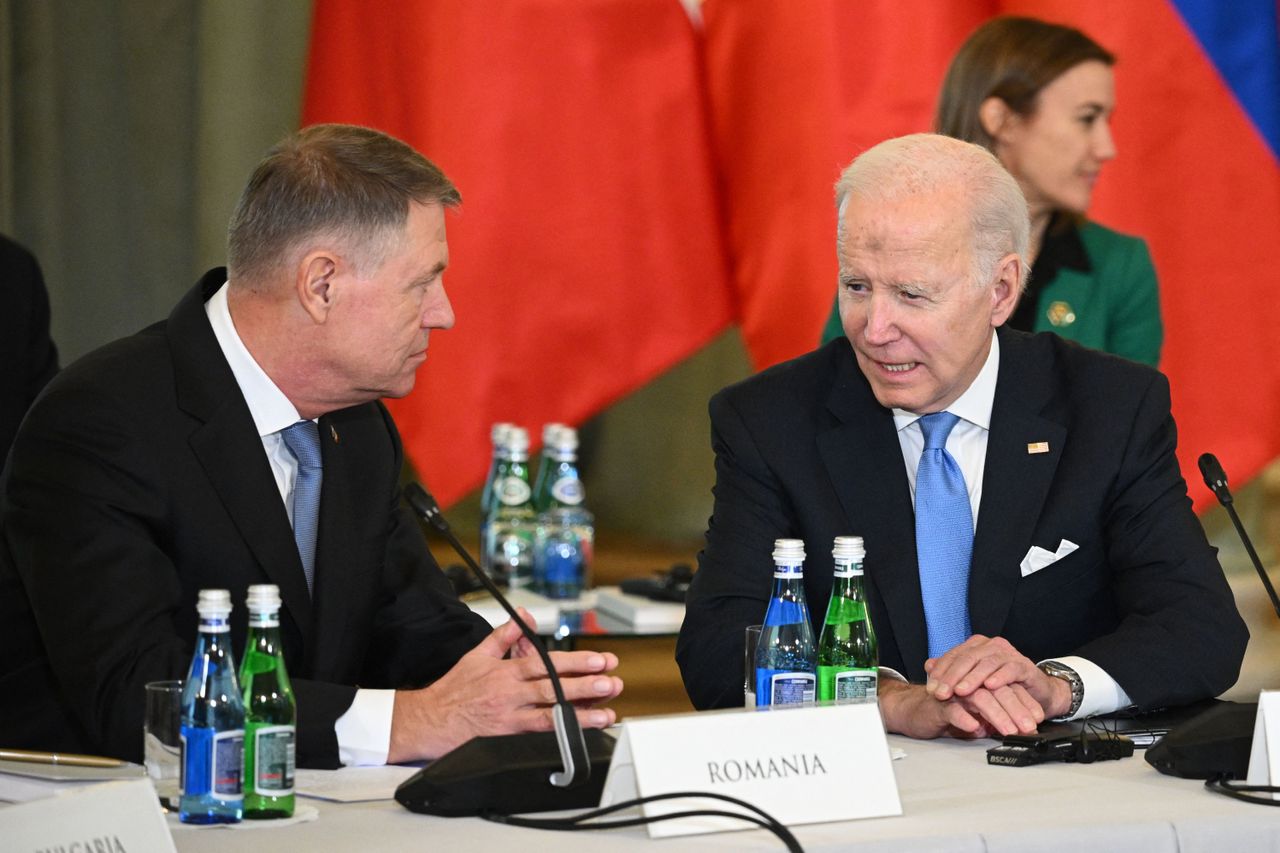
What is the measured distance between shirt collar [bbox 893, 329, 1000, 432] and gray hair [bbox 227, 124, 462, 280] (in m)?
0.81

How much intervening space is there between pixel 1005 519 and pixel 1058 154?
2.09 meters

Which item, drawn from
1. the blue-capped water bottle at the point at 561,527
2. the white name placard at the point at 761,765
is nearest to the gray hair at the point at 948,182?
the white name placard at the point at 761,765

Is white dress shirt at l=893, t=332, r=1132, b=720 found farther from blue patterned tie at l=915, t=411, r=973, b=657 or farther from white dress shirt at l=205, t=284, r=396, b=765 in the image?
white dress shirt at l=205, t=284, r=396, b=765

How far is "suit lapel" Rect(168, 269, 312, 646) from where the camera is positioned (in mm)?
2057

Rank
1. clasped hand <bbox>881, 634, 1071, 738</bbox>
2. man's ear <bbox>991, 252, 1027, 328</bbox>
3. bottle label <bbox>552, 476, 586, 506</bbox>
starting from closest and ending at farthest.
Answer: clasped hand <bbox>881, 634, 1071, 738</bbox>, man's ear <bbox>991, 252, 1027, 328</bbox>, bottle label <bbox>552, 476, 586, 506</bbox>

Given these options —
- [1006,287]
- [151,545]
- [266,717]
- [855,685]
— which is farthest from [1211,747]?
[151,545]

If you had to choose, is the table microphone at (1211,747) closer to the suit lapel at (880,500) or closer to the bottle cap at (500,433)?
the suit lapel at (880,500)

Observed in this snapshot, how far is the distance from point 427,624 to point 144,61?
225 centimetres

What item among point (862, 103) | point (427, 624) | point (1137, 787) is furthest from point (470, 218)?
point (1137, 787)

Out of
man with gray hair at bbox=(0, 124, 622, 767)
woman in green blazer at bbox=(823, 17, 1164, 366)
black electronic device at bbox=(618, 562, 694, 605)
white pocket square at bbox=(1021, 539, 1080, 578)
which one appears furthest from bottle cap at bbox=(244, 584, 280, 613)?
woman in green blazer at bbox=(823, 17, 1164, 366)

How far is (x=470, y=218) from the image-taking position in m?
4.30

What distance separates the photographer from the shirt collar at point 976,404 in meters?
2.41

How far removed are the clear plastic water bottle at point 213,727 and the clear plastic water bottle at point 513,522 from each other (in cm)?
243

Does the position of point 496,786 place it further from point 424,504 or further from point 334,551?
point 334,551
